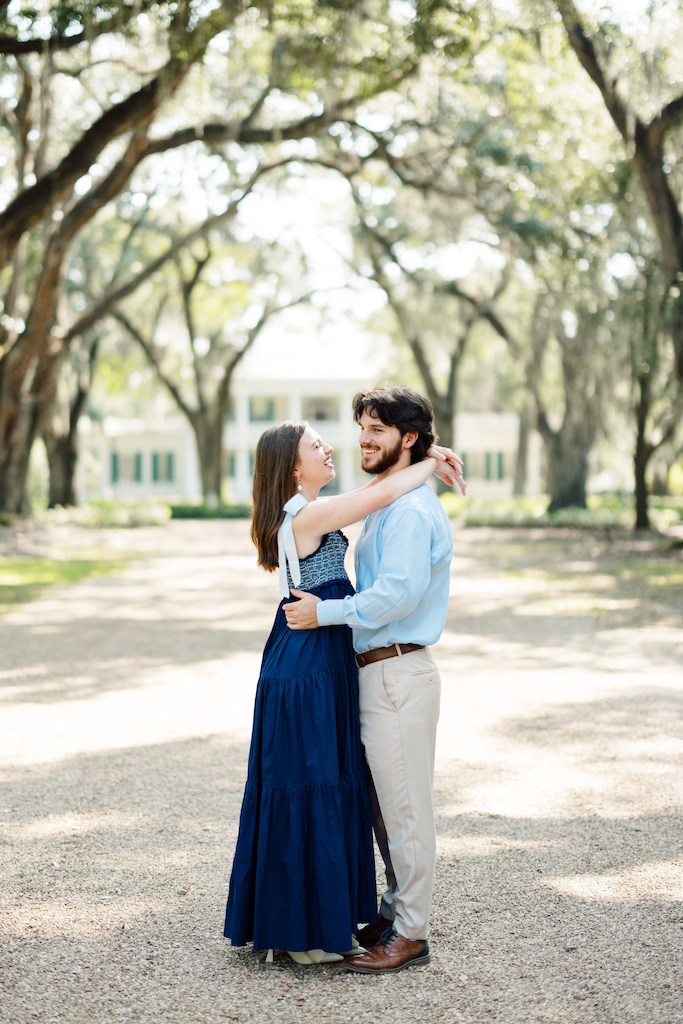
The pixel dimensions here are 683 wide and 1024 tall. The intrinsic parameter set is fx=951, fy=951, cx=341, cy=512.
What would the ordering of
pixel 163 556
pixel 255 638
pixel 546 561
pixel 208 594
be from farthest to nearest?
pixel 163 556 < pixel 546 561 < pixel 208 594 < pixel 255 638

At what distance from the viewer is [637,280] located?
18.7m

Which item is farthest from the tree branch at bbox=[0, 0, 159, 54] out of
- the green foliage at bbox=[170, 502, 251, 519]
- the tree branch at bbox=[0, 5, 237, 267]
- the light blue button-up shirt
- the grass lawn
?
the green foliage at bbox=[170, 502, 251, 519]

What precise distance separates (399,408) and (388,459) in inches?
6.8

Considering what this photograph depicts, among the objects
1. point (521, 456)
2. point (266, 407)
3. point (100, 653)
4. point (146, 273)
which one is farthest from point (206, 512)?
point (100, 653)

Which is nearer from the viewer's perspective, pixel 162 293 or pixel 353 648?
pixel 353 648

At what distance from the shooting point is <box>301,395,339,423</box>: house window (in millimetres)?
42531

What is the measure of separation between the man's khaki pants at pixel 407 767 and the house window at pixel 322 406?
39.7 m

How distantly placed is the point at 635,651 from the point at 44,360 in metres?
13.7

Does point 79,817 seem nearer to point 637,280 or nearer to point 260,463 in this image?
point 260,463

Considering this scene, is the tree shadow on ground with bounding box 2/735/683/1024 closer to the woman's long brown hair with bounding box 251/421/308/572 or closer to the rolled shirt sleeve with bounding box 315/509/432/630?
the rolled shirt sleeve with bounding box 315/509/432/630

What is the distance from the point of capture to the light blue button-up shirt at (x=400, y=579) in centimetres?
274

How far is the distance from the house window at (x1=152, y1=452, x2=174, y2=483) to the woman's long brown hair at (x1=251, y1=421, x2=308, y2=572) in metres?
40.7

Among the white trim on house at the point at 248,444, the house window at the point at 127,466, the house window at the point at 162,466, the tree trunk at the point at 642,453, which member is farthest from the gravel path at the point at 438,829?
the house window at the point at 127,466

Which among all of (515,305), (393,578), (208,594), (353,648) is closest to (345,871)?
(353,648)
